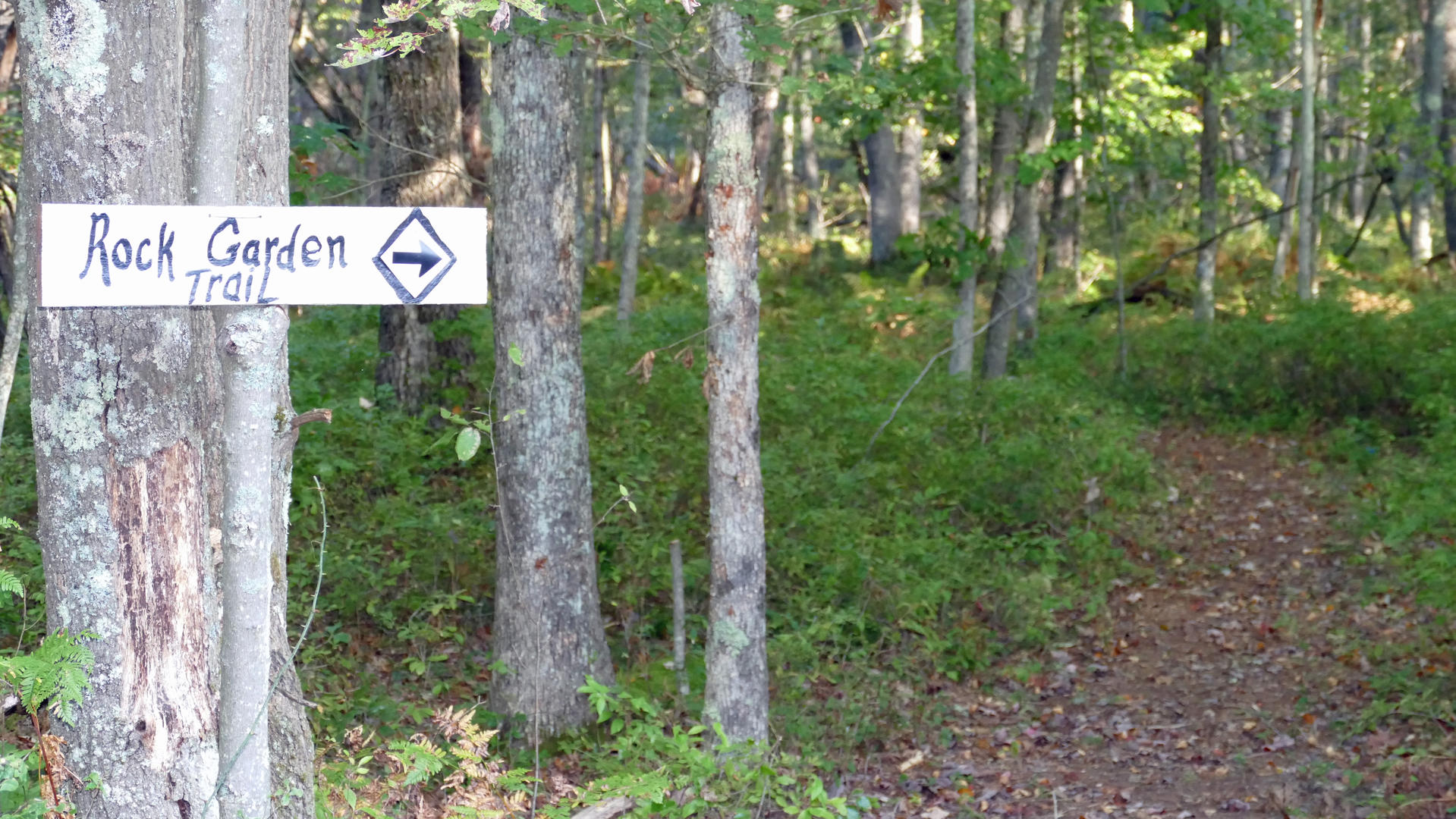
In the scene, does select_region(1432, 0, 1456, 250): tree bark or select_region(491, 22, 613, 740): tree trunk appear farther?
select_region(1432, 0, 1456, 250): tree bark

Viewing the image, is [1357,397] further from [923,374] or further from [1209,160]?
[923,374]

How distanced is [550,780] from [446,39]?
18.4 feet

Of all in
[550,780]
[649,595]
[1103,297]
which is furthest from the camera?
[1103,297]

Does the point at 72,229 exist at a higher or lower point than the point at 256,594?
higher

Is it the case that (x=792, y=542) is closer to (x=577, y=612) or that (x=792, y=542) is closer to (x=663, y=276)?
(x=577, y=612)

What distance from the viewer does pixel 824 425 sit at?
953 centimetres

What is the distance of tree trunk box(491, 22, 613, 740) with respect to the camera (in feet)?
18.2

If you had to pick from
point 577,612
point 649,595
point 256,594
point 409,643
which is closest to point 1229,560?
point 649,595

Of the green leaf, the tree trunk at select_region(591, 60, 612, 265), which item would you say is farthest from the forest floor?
the tree trunk at select_region(591, 60, 612, 265)

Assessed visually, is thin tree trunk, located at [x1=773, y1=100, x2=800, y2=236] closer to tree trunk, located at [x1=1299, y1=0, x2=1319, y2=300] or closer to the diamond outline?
tree trunk, located at [x1=1299, y1=0, x2=1319, y2=300]

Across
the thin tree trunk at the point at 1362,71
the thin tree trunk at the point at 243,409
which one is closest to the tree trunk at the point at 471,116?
the thin tree trunk at the point at 243,409

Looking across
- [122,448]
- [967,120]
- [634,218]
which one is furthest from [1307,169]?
[122,448]

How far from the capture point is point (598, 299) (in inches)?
639

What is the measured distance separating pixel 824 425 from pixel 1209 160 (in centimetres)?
704
